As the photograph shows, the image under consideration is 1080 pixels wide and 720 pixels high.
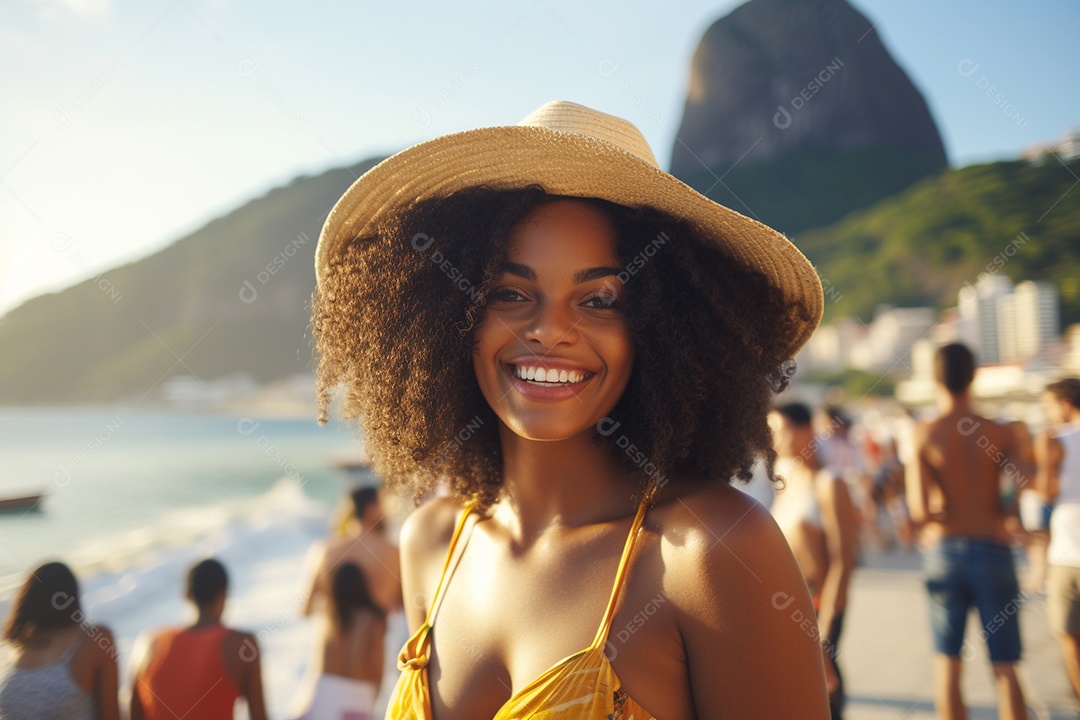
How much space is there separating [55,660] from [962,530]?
15.4 ft

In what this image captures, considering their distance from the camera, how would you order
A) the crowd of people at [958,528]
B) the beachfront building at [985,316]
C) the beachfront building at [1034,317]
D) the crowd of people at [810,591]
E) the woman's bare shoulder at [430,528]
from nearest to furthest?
the woman's bare shoulder at [430,528] < the crowd of people at [810,591] < the crowd of people at [958,528] < the beachfront building at [1034,317] < the beachfront building at [985,316]

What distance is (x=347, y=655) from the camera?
4395 millimetres

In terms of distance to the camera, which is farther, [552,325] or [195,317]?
[195,317]

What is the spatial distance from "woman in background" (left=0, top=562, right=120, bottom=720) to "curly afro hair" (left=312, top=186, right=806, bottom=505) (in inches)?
88.1

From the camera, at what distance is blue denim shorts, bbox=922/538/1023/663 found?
3795 mm

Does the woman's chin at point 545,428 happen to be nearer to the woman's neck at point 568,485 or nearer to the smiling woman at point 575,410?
the smiling woman at point 575,410

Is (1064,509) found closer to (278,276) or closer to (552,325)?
(552,325)

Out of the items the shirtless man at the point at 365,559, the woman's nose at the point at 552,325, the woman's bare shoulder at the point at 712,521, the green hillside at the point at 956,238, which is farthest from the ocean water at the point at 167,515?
the green hillside at the point at 956,238

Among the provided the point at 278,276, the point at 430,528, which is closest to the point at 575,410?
the point at 430,528

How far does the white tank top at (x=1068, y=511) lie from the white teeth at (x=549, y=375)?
3969 mm

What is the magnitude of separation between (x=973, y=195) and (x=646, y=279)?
44.8m

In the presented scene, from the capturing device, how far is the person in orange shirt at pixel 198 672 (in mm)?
3635

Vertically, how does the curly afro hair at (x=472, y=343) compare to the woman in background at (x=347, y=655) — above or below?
above

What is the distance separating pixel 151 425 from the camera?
7131 centimetres
